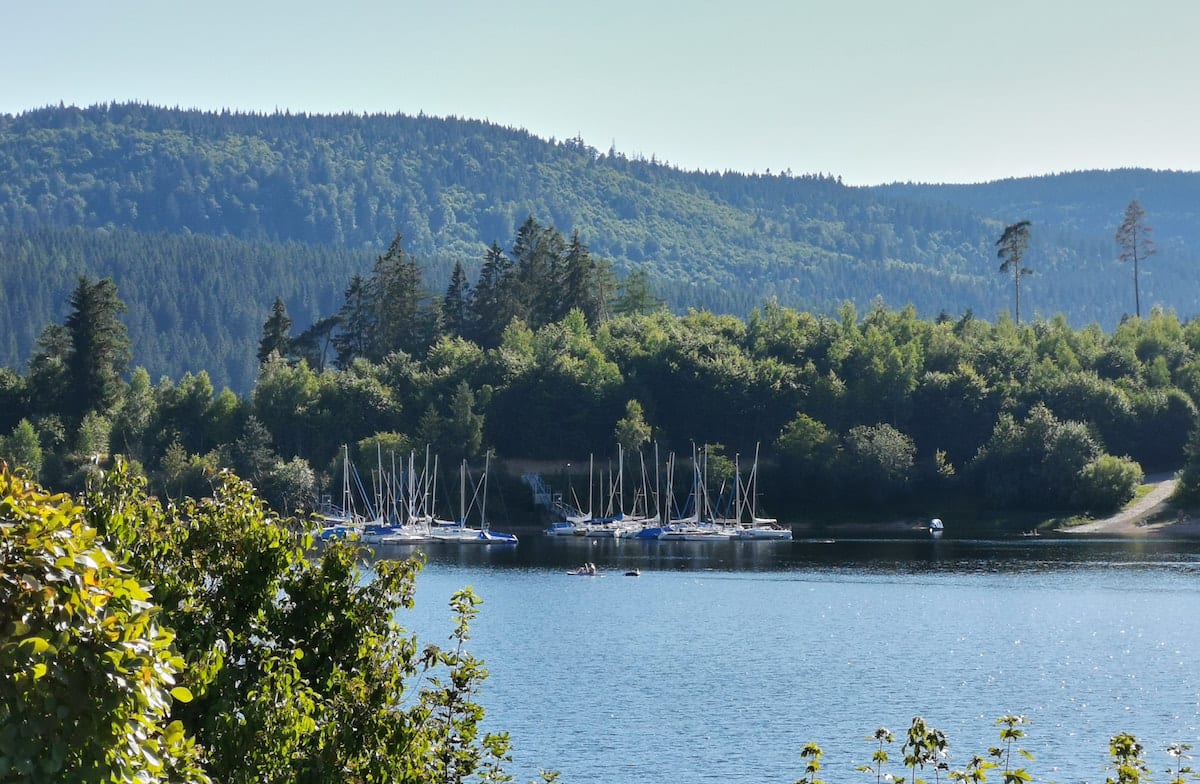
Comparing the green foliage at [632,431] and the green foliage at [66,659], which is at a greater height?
the green foliage at [632,431]

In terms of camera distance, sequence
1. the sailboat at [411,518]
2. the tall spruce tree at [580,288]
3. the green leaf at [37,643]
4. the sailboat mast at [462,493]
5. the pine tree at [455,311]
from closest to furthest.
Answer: the green leaf at [37,643]
the sailboat at [411,518]
the sailboat mast at [462,493]
the pine tree at [455,311]
the tall spruce tree at [580,288]

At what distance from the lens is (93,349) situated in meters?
143

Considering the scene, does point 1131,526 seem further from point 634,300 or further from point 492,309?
point 634,300

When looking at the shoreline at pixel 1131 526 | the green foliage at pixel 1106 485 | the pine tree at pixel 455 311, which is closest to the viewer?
the shoreline at pixel 1131 526

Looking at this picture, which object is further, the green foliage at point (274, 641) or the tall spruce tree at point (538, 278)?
the tall spruce tree at point (538, 278)

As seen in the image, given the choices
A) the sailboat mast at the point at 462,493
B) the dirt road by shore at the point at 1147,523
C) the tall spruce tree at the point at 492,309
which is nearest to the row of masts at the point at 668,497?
the sailboat mast at the point at 462,493

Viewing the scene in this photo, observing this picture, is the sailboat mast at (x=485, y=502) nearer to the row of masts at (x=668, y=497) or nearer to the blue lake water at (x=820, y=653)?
the row of masts at (x=668, y=497)

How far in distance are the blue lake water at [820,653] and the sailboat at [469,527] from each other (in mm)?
9940

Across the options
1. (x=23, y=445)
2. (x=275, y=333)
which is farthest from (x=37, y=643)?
(x=275, y=333)

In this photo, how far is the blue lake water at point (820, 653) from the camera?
47.7m

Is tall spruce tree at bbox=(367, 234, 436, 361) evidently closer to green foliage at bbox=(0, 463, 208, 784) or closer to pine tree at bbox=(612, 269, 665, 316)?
pine tree at bbox=(612, 269, 665, 316)

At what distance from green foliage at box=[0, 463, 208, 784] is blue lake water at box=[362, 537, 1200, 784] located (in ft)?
111

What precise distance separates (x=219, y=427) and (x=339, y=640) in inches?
5213

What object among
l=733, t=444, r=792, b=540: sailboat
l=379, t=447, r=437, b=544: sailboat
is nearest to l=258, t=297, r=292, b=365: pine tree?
l=379, t=447, r=437, b=544: sailboat
